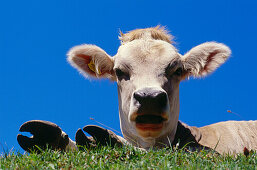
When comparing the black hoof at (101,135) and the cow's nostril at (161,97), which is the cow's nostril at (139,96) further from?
the black hoof at (101,135)

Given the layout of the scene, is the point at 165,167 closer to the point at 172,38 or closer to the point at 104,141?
the point at 104,141

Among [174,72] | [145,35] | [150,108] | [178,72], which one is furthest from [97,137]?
[145,35]

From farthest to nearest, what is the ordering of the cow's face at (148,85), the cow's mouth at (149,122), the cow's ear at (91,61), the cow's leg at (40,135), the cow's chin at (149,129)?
the cow's ear at (91,61), the cow's chin at (149,129), the cow's mouth at (149,122), the cow's face at (148,85), the cow's leg at (40,135)

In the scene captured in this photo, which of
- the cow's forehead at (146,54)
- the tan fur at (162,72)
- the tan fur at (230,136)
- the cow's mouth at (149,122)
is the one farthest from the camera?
the tan fur at (230,136)

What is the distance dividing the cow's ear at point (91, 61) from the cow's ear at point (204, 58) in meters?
1.60

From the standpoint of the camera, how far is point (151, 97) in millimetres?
5309

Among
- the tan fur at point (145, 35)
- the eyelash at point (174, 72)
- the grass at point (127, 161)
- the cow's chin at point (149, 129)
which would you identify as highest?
the tan fur at point (145, 35)

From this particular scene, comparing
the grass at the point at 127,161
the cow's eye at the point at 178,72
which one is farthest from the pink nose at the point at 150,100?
the cow's eye at the point at 178,72

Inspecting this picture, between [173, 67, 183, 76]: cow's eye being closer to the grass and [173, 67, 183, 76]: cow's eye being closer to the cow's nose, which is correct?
the cow's nose

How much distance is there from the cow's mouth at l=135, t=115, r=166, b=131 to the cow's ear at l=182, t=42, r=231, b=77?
1951 millimetres

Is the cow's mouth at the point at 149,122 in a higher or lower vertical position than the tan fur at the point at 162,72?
lower

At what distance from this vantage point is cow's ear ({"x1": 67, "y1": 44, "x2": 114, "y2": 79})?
7.35 metres

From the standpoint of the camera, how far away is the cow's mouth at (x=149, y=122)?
5.66m

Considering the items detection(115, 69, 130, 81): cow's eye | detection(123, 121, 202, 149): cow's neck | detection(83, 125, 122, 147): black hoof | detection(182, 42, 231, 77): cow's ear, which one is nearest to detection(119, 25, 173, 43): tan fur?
detection(182, 42, 231, 77): cow's ear
